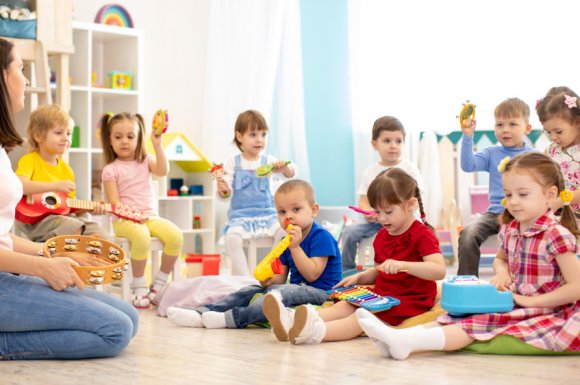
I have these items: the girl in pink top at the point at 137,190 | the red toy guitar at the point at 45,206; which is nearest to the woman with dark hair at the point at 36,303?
the red toy guitar at the point at 45,206

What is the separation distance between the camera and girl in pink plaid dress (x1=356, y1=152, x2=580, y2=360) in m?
2.06

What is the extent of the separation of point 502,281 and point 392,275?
0.32 meters

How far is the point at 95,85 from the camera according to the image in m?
4.75

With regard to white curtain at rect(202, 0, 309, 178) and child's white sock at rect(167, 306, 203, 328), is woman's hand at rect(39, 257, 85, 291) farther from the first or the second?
white curtain at rect(202, 0, 309, 178)

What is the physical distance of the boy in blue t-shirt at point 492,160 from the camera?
9.79 feet

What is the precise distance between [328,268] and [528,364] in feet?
2.76

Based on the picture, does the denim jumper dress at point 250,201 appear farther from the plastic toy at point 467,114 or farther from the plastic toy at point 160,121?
the plastic toy at point 467,114

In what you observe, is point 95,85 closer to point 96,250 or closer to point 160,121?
point 160,121

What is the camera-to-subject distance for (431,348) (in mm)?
2061

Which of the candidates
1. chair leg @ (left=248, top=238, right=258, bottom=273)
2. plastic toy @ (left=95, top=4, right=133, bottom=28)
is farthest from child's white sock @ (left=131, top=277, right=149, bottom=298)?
plastic toy @ (left=95, top=4, right=133, bottom=28)

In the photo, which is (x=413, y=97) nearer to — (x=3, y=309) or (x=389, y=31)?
(x=389, y=31)

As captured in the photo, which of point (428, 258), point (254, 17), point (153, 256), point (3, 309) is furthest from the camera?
point (254, 17)

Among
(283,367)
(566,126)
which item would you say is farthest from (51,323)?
(566,126)

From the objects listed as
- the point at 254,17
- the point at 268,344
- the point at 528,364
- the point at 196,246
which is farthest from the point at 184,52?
the point at 528,364
